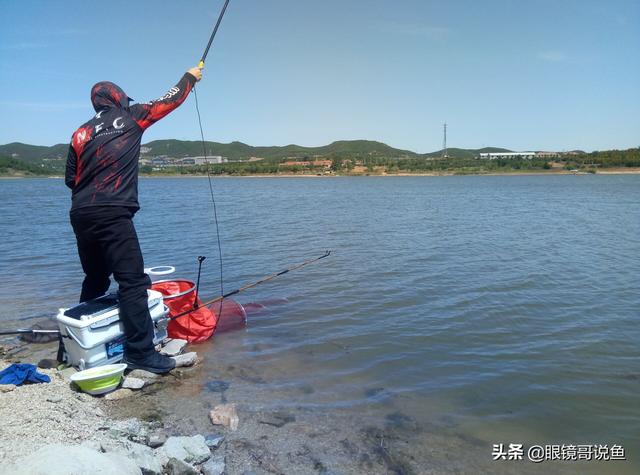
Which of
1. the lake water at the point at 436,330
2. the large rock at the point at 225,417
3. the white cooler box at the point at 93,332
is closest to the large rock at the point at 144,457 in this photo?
the large rock at the point at 225,417

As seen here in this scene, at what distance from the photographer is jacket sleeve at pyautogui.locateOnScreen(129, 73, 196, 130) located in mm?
5094

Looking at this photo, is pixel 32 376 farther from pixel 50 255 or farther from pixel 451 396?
pixel 50 255

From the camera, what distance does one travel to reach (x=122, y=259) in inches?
Result: 193

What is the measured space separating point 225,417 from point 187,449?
78 cm

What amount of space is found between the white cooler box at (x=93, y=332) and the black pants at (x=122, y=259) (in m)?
0.12

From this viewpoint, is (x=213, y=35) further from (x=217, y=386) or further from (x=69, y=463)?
(x=69, y=463)

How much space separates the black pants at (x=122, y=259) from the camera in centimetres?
474

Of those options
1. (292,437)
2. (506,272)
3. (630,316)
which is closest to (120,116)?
(292,437)

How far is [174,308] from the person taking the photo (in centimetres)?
660

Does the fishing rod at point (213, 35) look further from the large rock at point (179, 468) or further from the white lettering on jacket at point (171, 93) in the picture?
the large rock at point (179, 468)

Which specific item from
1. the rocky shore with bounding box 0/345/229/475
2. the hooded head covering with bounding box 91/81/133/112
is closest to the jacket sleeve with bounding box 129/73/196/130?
the hooded head covering with bounding box 91/81/133/112

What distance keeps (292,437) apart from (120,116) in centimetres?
381

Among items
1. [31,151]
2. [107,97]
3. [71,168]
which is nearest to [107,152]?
[71,168]

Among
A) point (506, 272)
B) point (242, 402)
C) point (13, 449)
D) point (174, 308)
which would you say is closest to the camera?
point (13, 449)
